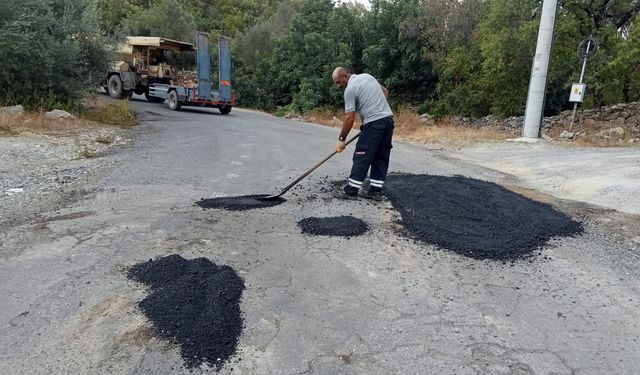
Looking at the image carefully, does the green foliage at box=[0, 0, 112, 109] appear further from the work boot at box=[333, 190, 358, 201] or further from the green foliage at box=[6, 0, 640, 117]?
the work boot at box=[333, 190, 358, 201]

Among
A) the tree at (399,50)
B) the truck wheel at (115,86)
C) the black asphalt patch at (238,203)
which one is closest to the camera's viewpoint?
the black asphalt patch at (238,203)

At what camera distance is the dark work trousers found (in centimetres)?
563

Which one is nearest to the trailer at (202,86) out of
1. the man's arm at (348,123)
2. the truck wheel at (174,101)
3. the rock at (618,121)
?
the truck wheel at (174,101)

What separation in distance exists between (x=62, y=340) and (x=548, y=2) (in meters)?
12.9

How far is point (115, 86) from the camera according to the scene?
2027 cm

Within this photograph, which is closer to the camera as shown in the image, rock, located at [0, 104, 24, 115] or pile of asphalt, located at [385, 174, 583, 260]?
pile of asphalt, located at [385, 174, 583, 260]

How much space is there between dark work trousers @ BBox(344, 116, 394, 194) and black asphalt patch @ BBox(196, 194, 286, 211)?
0.90m

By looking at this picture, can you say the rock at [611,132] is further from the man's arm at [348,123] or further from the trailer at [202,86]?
the trailer at [202,86]

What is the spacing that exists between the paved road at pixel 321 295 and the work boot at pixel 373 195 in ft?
0.77

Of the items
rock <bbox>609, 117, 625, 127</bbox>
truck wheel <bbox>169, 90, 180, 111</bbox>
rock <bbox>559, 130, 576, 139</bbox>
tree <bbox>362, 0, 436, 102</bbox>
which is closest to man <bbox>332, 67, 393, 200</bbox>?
rock <bbox>559, 130, 576, 139</bbox>

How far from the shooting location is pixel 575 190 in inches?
271

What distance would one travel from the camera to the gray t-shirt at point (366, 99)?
5609 millimetres

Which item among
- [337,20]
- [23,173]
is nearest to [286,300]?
[23,173]

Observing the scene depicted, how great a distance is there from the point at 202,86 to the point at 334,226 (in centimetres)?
1479
